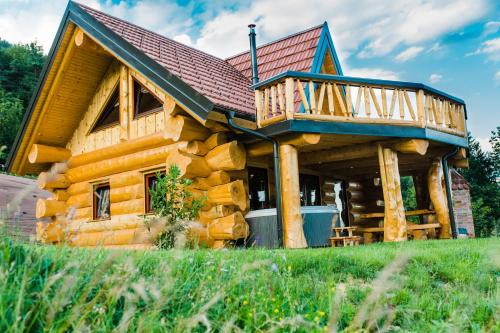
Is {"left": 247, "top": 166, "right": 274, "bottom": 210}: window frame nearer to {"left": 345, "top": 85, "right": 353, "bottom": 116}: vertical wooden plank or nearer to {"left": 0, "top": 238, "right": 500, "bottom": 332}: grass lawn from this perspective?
{"left": 345, "top": 85, "right": 353, "bottom": 116}: vertical wooden plank

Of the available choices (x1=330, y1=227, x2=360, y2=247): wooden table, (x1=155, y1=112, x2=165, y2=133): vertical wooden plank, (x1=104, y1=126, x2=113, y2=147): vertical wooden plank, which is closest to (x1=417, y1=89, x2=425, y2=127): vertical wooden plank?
(x1=330, y1=227, x2=360, y2=247): wooden table

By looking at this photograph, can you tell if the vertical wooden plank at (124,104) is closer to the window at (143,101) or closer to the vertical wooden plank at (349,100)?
the window at (143,101)

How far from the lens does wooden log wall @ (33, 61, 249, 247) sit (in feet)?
31.0

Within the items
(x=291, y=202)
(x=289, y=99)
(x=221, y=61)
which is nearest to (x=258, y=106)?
(x=289, y=99)

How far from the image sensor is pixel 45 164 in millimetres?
14023

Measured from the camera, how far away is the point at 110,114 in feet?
41.2

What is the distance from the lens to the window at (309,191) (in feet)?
43.1

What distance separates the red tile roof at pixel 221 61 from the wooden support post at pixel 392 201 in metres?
2.97

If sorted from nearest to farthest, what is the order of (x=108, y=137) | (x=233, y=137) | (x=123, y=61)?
1. (x=233, y=137)
2. (x=123, y=61)
3. (x=108, y=137)

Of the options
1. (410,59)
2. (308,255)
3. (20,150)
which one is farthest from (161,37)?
(410,59)

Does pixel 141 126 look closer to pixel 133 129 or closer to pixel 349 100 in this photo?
pixel 133 129

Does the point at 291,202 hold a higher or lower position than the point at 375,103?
lower

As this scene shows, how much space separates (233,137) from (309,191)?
13.4 feet

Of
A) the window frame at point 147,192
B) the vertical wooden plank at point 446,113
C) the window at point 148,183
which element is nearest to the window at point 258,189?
the window frame at point 147,192
